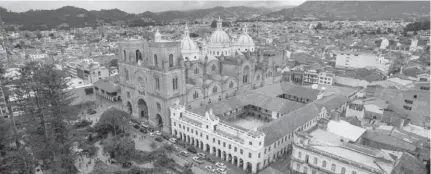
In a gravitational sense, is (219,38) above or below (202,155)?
above

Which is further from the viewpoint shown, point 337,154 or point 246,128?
point 246,128

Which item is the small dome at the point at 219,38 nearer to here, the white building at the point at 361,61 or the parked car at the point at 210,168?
the parked car at the point at 210,168

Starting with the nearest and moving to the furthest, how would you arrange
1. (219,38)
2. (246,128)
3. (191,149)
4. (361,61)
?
(191,149) < (246,128) < (219,38) < (361,61)

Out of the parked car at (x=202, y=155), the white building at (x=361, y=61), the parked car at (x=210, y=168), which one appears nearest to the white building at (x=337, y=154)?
the parked car at (x=210, y=168)

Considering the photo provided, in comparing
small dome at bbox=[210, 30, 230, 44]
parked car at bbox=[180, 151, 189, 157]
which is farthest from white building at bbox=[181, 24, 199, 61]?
parked car at bbox=[180, 151, 189, 157]

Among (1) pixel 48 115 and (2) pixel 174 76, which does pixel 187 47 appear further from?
(1) pixel 48 115

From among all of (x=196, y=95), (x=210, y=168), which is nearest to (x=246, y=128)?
(x=210, y=168)

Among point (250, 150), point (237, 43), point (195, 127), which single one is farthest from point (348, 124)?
point (237, 43)

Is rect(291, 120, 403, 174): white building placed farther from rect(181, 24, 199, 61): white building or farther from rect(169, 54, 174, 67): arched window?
rect(181, 24, 199, 61): white building
